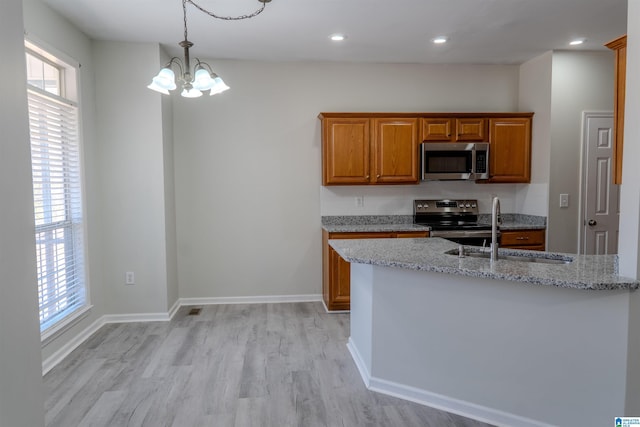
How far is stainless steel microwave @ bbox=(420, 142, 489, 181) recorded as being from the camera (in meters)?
4.54

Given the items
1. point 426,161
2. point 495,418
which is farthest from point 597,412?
point 426,161

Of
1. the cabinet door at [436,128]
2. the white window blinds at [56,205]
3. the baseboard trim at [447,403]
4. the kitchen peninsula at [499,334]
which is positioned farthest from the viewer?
the cabinet door at [436,128]

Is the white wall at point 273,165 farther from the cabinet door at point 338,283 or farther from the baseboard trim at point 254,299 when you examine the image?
the cabinet door at point 338,283

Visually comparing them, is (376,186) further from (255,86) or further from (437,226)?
(255,86)

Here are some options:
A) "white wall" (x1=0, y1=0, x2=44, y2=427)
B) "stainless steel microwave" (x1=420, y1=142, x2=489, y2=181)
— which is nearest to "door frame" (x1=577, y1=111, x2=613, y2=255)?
"stainless steel microwave" (x1=420, y1=142, x2=489, y2=181)

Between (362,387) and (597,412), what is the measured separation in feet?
4.17

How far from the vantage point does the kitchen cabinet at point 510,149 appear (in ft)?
15.1

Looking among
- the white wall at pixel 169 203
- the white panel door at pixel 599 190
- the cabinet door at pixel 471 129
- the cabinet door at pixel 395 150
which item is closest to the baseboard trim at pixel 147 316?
the white wall at pixel 169 203

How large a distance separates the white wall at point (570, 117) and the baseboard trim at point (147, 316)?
8.89 feet

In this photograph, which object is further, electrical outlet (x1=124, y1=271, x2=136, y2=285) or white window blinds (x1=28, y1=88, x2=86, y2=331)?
electrical outlet (x1=124, y1=271, x2=136, y2=285)

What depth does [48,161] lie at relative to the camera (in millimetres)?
3168

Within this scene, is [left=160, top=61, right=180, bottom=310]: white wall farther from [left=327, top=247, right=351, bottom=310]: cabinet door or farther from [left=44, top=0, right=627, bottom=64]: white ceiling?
[left=327, top=247, right=351, bottom=310]: cabinet door

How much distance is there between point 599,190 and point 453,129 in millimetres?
1647

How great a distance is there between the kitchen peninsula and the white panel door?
2.35 m
